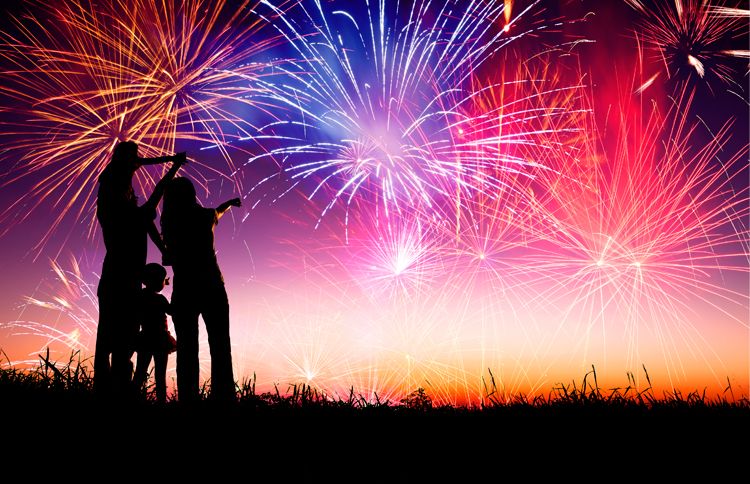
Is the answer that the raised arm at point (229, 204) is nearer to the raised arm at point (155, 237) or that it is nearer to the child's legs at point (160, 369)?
the raised arm at point (155, 237)

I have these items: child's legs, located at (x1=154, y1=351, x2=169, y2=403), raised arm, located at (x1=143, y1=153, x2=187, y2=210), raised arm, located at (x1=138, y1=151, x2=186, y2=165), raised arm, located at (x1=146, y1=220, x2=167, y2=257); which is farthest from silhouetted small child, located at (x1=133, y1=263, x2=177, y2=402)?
raised arm, located at (x1=138, y1=151, x2=186, y2=165)

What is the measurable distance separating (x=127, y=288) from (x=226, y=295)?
→ 4.01 ft

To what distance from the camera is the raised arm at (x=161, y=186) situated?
649 cm

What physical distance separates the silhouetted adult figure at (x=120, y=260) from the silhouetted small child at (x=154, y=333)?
464 mm

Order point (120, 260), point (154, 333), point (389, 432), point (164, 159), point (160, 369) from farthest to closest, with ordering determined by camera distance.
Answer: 1. point (160, 369)
2. point (154, 333)
3. point (164, 159)
4. point (120, 260)
5. point (389, 432)

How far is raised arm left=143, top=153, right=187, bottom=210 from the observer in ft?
21.3

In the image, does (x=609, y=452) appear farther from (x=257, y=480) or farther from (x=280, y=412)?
(x=280, y=412)

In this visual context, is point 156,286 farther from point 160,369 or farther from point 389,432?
point 389,432

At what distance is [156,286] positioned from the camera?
700 cm

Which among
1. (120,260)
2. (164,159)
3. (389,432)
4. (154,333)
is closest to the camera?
(389,432)

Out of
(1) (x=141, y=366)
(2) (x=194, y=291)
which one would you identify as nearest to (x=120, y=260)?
(2) (x=194, y=291)

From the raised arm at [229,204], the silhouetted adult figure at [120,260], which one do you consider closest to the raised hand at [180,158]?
the silhouetted adult figure at [120,260]

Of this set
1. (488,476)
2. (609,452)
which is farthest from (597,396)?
(488,476)

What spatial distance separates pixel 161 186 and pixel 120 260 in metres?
1.09
